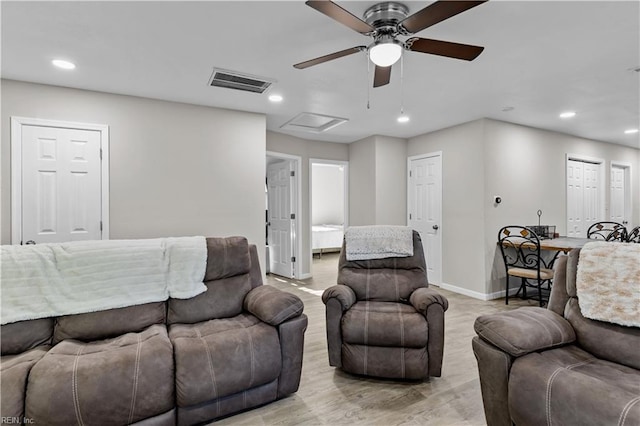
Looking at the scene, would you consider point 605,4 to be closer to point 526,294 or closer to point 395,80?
point 395,80

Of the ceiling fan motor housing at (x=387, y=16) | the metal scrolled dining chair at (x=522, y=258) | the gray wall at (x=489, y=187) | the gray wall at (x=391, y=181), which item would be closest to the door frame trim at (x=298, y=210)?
→ the gray wall at (x=391, y=181)

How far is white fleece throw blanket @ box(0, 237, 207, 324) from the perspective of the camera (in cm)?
185

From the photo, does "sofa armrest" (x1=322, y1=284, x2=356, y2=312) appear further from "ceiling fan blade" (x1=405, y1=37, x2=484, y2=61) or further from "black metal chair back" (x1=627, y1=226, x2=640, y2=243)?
"black metal chair back" (x1=627, y1=226, x2=640, y2=243)

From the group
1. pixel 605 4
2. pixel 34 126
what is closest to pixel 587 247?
pixel 605 4

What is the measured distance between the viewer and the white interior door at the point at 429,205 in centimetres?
500

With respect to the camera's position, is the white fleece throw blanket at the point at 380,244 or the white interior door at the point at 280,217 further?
the white interior door at the point at 280,217

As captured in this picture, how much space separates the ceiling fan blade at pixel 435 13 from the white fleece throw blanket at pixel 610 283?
4.85ft

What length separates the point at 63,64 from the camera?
2684 mm

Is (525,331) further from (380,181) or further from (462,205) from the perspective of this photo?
(380,181)

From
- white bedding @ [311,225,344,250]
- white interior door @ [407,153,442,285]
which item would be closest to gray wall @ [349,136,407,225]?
white interior door @ [407,153,442,285]

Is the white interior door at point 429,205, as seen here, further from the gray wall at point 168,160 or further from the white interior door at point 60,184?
the white interior door at point 60,184

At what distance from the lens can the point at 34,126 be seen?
303cm

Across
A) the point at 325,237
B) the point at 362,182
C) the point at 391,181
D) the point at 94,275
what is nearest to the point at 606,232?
the point at 391,181

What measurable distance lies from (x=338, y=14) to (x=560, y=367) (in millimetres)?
1993
